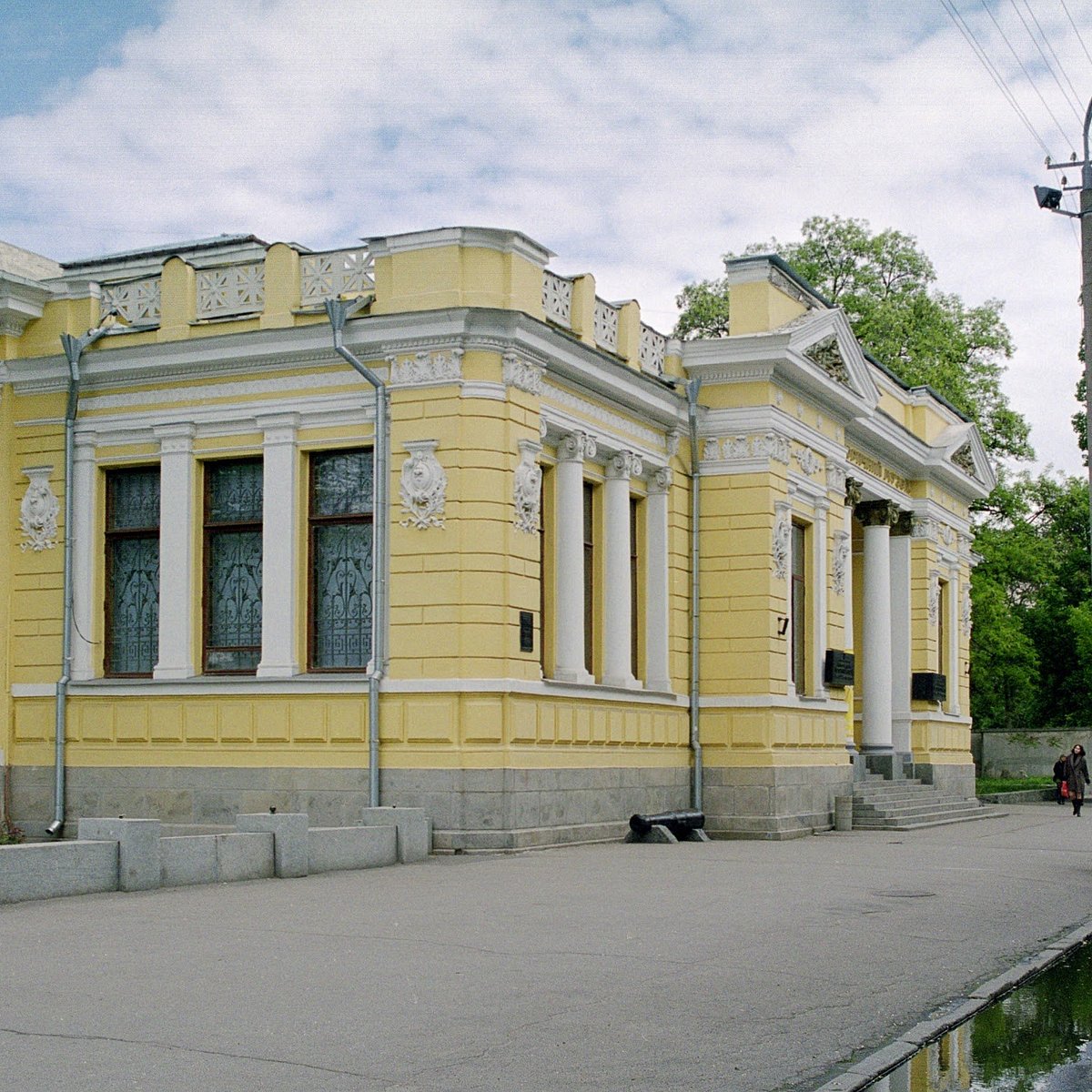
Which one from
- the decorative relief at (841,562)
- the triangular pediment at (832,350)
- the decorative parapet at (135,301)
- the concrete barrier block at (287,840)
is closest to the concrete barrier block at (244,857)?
the concrete barrier block at (287,840)

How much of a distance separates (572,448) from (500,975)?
13550 mm

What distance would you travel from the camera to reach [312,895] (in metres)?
14.6

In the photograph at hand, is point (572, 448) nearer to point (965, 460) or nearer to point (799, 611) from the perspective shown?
point (799, 611)

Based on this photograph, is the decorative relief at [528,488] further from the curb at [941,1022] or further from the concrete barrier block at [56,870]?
the curb at [941,1022]

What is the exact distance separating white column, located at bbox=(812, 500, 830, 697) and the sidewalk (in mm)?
10548

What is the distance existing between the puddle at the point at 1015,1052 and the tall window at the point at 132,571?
15.2m

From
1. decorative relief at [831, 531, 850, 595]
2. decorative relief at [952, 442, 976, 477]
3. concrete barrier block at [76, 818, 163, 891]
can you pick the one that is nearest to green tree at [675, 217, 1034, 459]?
decorative relief at [952, 442, 976, 477]

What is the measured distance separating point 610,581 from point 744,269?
18.5 feet

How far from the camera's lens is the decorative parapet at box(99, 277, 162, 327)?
75.2 ft

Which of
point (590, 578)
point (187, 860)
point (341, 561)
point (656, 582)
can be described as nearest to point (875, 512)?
point (656, 582)

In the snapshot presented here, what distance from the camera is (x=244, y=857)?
16078 millimetres

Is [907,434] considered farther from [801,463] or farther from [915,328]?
[915,328]

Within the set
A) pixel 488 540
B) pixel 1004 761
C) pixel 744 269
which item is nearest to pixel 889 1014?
pixel 488 540

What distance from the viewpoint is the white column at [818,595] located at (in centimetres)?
2820
